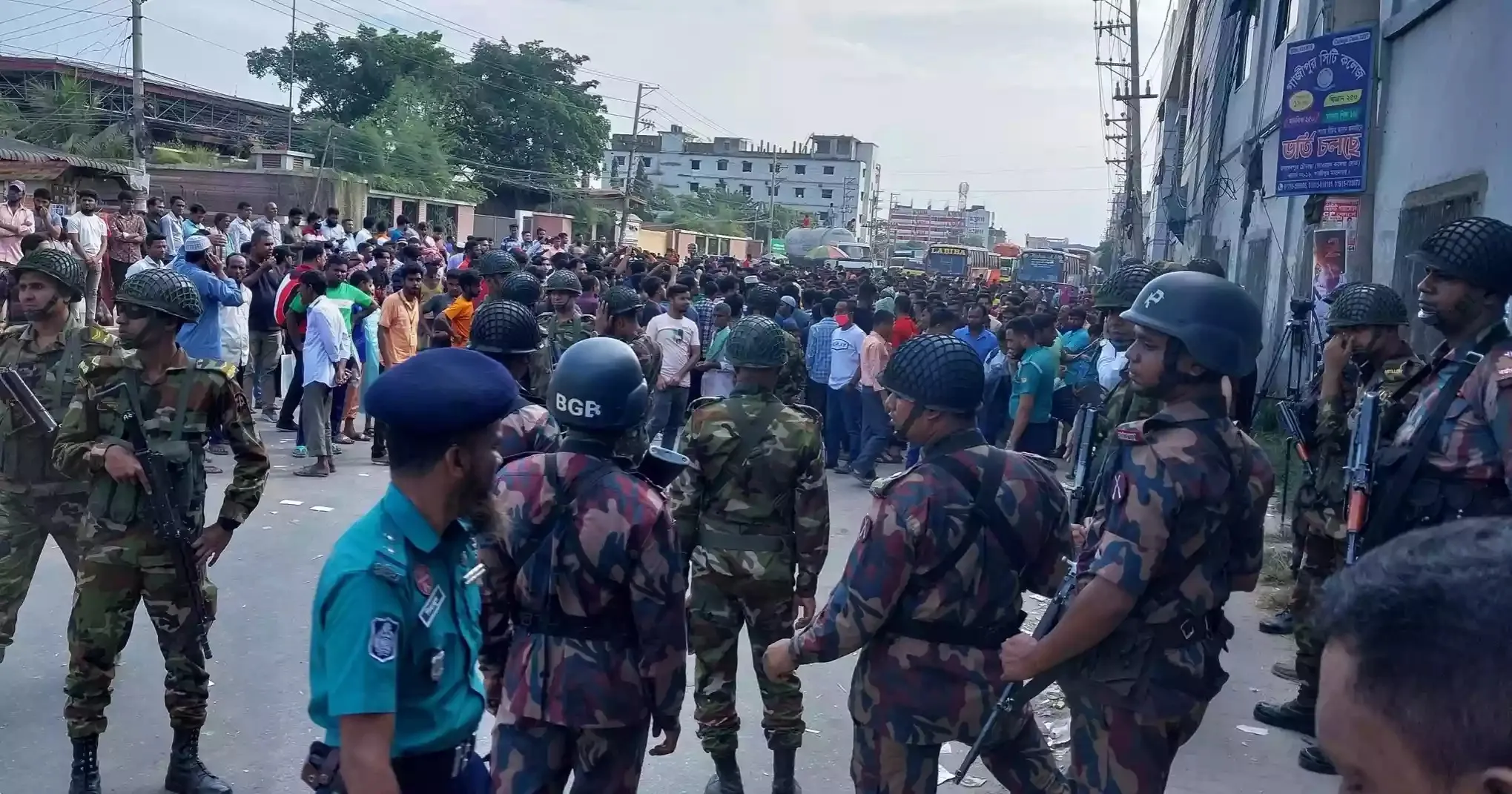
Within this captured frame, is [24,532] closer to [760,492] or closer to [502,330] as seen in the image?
[502,330]

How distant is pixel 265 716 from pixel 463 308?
5375mm

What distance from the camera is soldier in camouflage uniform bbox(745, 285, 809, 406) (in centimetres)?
670

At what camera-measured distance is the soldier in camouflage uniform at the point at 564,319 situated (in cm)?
827

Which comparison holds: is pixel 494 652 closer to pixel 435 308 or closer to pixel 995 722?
pixel 995 722

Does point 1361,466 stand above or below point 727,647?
above

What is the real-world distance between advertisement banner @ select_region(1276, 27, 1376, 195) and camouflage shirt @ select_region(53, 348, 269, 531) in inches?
366

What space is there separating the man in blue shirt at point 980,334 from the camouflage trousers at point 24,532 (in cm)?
832

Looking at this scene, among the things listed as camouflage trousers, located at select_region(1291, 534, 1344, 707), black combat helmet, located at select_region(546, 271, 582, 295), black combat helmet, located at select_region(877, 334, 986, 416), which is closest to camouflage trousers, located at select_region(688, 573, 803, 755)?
black combat helmet, located at select_region(877, 334, 986, 416)

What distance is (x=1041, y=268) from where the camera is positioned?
1876 inches

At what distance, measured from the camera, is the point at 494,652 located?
337cm

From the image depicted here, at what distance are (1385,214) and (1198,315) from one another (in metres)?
9.03

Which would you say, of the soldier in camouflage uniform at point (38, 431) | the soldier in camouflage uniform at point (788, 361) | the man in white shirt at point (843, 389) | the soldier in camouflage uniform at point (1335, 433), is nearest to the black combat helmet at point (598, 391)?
the soldier in camouflage uniform at point (788, 361)

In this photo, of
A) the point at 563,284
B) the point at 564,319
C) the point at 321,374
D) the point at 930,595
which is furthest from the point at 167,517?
the point at 321,374

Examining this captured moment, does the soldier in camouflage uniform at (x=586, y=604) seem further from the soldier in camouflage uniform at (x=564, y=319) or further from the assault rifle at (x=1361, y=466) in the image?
the soldier in camouflage uniform at (x=564, y=319)
